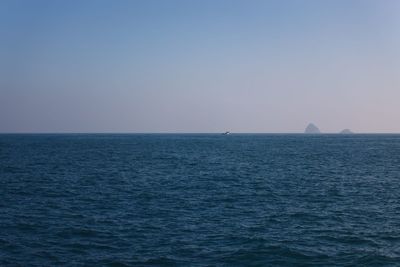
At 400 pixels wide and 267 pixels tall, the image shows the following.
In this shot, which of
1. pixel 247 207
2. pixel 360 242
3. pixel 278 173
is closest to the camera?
pixel 360 242

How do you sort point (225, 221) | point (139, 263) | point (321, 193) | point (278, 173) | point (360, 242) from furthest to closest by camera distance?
point (278, 173) → point (321, 193) → point (225, 221) → point (360, 242) → point (139, 263)

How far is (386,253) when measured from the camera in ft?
78.8

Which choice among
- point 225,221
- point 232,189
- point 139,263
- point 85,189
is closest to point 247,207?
point 225,221

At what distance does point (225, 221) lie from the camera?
3166 cm

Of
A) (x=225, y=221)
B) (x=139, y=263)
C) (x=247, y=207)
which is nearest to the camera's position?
(x=139, y=263)

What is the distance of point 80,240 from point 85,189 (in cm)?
2152

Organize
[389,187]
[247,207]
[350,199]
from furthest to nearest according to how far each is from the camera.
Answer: [389,187] → [350,199] → [247,207]

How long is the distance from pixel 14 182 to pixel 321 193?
3649 cm

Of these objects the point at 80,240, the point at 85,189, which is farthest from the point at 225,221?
the point at 85,189

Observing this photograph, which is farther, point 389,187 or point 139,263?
point 389,187

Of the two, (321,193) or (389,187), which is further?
(389,187)

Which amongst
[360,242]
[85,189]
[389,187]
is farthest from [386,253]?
[85,189]

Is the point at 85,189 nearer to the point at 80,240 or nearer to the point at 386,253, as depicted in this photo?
the point at 80,240

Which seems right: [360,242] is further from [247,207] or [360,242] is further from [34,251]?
[34,251]
